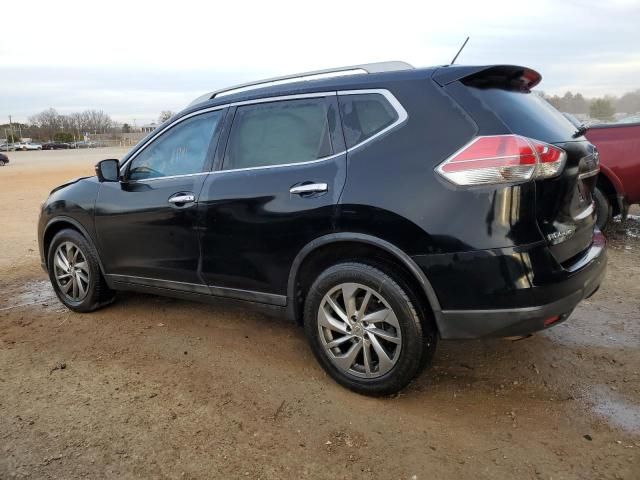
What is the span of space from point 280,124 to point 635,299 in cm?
353

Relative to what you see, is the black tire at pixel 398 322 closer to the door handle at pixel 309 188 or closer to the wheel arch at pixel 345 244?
the wheel arch at pixel 345 244

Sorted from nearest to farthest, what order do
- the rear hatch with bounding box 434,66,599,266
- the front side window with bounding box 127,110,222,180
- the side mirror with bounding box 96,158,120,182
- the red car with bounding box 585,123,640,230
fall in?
the rear hatch with bounding box 434,66,599,266, the front side window with bounding box 127,110,222,180, the side mirror with bounding box 96,158,120,182, the red car with bounding box 585,123,640,230

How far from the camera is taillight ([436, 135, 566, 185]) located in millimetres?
2598

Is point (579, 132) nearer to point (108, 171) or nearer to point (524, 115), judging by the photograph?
point (524, 115)

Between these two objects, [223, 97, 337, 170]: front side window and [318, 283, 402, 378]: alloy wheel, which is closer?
[318, 283, 402, 378]: alloy wheel

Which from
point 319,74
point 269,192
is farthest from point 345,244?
point 319,74

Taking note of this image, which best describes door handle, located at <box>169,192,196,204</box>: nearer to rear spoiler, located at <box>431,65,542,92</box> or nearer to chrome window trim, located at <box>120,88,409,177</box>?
chrome window trim, located at <box>120,88,409,177</box>

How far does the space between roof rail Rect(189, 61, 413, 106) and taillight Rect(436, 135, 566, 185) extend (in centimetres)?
76

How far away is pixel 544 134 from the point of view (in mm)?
2820

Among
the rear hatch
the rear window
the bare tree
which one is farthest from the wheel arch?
the bare tree

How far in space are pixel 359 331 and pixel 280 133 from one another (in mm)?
1382

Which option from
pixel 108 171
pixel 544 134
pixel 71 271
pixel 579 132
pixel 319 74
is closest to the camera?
pixel 544 134

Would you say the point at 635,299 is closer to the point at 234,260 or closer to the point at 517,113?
the point at 517,113

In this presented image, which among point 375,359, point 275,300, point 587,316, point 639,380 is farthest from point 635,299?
point 275,300
